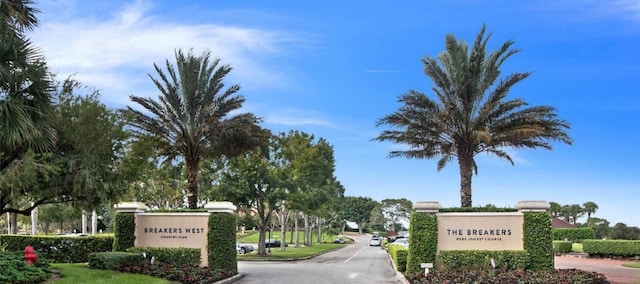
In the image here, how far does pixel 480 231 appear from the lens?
21922 millimetres

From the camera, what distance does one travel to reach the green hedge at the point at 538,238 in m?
21.2

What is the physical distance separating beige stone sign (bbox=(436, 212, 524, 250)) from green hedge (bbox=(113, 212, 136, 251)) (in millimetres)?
11771

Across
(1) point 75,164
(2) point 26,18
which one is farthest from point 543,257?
(2) point 26,18

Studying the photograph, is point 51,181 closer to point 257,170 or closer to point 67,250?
point 67,250

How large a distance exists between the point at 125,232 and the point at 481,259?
44.2 feet

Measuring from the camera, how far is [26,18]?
1883 cm

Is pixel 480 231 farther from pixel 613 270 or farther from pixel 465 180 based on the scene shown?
pixel 613 270

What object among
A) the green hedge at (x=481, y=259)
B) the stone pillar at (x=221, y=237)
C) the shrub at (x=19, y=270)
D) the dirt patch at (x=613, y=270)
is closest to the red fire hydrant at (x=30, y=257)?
the shrub at (x=19, y=270)

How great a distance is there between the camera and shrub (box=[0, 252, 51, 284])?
43.4ft

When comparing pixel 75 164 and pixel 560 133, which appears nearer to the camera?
pixel 75 164

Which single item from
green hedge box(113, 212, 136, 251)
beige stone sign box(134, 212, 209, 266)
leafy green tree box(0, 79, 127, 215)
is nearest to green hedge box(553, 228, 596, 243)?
beige stone sign box(134, 212, 209, 266)

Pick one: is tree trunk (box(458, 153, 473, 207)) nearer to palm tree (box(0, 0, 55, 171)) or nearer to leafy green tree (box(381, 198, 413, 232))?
palm tree (box(0, 0, 55, 171))

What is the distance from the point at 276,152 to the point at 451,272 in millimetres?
23605

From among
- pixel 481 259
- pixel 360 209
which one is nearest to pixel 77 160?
pixel 481 259
